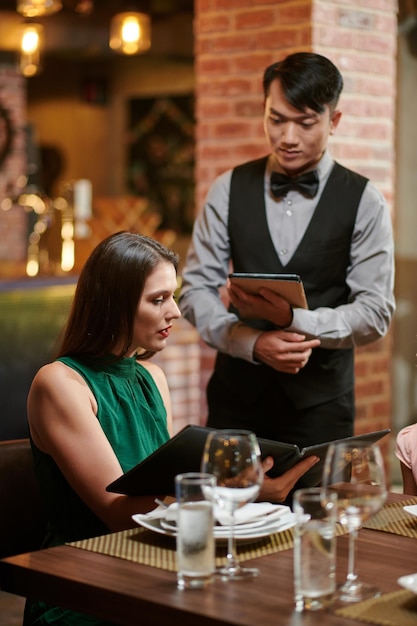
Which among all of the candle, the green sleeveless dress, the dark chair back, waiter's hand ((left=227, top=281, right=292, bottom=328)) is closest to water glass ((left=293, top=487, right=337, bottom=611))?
the green sleeveless dress

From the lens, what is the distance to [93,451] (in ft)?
6.39

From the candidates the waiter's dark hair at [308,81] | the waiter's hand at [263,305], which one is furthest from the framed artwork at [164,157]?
the waiter's hand at [263,305]

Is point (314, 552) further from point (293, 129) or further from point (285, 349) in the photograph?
point (293, 129)

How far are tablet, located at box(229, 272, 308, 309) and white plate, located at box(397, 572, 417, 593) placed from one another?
44.4 inches

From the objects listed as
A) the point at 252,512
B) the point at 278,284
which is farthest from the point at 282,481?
the point at 278,284

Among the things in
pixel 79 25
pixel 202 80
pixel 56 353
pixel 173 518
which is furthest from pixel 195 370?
pixel 79 25

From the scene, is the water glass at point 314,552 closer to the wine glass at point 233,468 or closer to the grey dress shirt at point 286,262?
the wine glass at point 233,468

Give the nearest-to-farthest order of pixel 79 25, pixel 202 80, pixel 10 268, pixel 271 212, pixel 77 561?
pixel 77 561 → pixel 271 212 → pixel 202 80 → pixel 10 268 → pixel 79 25

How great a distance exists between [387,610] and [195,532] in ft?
0.92

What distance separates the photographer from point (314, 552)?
1.44m

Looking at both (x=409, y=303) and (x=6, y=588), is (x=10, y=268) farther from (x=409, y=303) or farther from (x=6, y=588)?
(x=6, y=588)

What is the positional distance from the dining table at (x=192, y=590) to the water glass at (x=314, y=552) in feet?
0.07

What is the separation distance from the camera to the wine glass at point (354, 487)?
4.90 ft

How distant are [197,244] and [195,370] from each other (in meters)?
2.18
